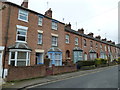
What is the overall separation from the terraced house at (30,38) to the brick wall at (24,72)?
2.20 meters

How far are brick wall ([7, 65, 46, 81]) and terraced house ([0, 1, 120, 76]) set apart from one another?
2204mm

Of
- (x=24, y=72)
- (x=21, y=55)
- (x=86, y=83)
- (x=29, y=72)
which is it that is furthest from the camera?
(x=21, y=55)

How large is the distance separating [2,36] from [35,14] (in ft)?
20.0

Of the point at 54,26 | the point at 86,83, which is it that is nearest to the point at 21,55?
the point at 86,83

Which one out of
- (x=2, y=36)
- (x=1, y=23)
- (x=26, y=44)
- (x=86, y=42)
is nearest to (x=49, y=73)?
(x=26, y=44)

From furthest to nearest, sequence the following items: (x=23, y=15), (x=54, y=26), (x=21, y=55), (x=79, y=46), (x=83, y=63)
Result: (x=79, y=46)
(x=83, y=63)
(x=54, y=26)
(x=23, y=15)
(x=21, y=55)

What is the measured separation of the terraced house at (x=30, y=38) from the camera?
11.2 metres

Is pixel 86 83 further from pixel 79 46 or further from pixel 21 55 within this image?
pixel 79 46

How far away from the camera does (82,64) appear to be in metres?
17.8

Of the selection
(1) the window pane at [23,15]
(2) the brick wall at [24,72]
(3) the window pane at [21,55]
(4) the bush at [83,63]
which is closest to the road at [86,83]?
(2) the brick wall at [24,72]

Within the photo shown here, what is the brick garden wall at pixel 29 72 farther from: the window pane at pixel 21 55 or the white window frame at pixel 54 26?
the white window frame at pixel 54 26

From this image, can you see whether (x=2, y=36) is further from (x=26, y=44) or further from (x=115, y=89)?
(x=115, y=89)

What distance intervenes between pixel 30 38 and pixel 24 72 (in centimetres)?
552

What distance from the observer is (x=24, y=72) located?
31.5 ft
